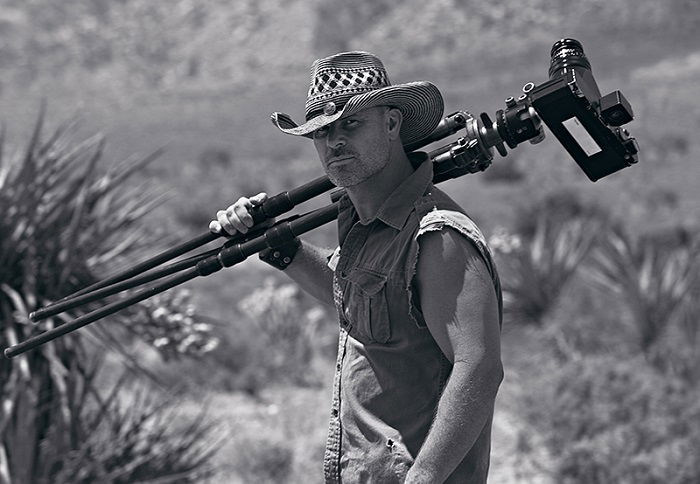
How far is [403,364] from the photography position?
8.51 feet

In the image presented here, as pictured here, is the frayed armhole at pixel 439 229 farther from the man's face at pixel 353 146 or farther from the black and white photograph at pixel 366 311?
the man's face at pixel 353 146

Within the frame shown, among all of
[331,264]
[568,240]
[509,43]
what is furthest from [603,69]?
A: [331,264]

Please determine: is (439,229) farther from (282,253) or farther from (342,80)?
(282,253)

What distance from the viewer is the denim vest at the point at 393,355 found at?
8.34ft

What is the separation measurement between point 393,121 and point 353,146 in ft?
0.49

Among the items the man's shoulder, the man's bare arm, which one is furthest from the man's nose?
the man's bare arm

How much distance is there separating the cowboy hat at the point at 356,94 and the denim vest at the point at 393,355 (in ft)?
0.53

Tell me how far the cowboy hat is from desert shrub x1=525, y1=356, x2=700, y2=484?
4.76 metres

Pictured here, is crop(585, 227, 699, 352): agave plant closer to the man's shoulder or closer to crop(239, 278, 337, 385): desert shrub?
crop(239, 278, 337, 385): desert shrub

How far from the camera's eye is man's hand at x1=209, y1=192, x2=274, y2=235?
287 cm

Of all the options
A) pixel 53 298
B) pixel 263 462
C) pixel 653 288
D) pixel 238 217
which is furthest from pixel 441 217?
pixel 653 288

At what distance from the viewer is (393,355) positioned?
260cm

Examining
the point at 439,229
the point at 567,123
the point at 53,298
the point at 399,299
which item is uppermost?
the point at 53,298

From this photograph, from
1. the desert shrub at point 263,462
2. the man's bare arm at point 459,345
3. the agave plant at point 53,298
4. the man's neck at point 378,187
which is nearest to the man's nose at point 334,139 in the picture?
the man's neck at point 378,187
